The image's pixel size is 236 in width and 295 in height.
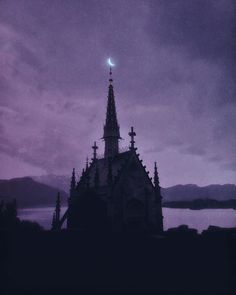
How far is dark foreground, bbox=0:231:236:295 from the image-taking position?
16.4m

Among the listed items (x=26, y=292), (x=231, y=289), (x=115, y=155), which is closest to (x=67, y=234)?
(x=26, y=292)

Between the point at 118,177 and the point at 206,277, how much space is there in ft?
50.2

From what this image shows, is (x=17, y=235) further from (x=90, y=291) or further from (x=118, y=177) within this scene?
(x=118, y=177)

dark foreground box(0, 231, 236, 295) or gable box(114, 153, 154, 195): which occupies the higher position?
gable box(114, 153, 154, 195)

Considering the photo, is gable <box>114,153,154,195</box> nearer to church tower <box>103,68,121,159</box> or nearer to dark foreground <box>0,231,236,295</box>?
church tower <box>103,68,121,159</box>

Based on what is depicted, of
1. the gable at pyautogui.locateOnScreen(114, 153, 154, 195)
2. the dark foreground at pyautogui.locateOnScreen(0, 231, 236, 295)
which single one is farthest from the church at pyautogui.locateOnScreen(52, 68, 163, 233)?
the dark foreground at pyautogui.locateOnScreen(0, 231, 236, 295)

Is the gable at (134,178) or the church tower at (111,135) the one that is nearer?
the gable at (134,178)

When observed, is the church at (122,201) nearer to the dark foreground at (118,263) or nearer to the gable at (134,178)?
the gable at (134,178)

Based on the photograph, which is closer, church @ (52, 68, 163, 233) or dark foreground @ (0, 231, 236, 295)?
dark foreground @ (0, 231, 236, 295)

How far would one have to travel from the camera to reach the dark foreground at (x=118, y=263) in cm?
1643

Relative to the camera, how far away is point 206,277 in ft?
60.6

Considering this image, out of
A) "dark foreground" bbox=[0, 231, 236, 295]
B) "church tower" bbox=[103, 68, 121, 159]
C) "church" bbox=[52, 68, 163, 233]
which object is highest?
"church tower" bbox=[103, 68, 121, 159]

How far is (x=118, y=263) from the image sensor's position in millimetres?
19438

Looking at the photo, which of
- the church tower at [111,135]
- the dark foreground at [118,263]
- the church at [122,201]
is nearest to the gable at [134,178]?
the church at [122,201]
